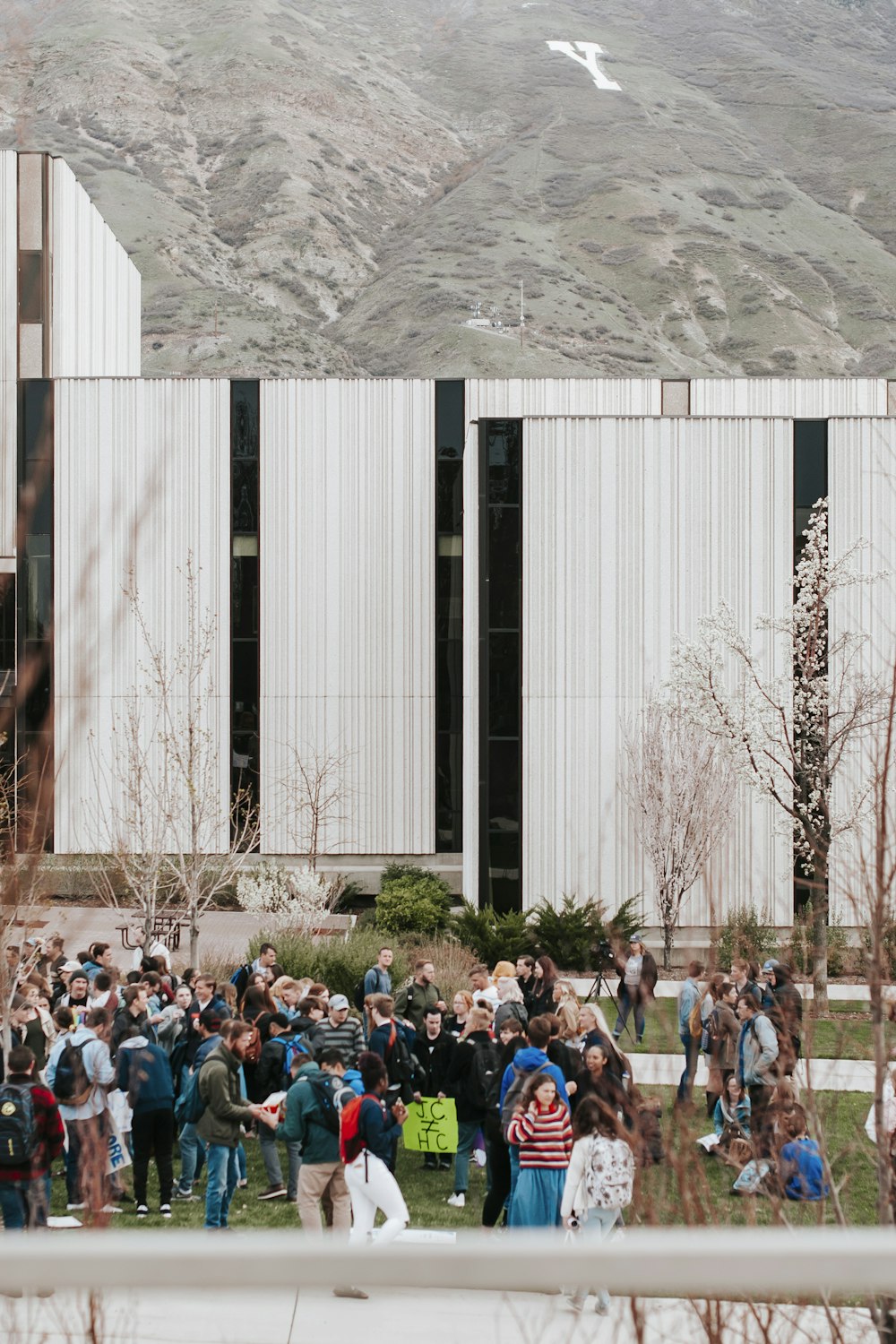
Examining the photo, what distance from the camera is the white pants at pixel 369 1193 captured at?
830 centimetres

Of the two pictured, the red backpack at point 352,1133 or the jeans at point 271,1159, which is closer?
the red backpack at point 352,1133

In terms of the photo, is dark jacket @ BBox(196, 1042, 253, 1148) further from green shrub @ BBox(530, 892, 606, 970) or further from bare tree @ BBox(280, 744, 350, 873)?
bare tree @ BBox(280, 744, 350, 873)

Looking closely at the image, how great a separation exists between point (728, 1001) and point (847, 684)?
11968 millimetres

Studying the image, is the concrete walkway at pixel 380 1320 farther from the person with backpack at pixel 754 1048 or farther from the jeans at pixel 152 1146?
the person with backpack at pixel 754 1048

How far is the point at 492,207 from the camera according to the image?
143 meters

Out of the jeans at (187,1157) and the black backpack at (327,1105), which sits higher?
the black backpack at (327,1105)

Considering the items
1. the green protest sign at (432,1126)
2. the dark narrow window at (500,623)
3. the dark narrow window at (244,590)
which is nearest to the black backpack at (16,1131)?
the green protest sign at (432,1126)

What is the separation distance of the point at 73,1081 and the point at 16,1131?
1268 mm

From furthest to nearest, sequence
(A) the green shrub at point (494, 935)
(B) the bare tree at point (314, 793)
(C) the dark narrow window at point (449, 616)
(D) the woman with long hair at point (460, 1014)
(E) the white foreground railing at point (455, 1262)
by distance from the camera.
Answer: (C) the dark narrow window at point (449, 616) → (B) the bare tree at point (314, 793) → (A) the green shrub at point (494, 935) → (D) the woman with long hair at point (460, 1014) → (E) the white foreground railing at point (455, 1262)

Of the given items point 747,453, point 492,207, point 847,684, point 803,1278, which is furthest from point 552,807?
point 492,207

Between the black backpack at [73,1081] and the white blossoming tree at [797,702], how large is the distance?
1225 cm

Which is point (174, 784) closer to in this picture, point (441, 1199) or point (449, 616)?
point (449, 616)

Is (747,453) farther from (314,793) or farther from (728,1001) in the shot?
(728,1001)

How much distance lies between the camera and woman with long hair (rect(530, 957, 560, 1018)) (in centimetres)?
1391
